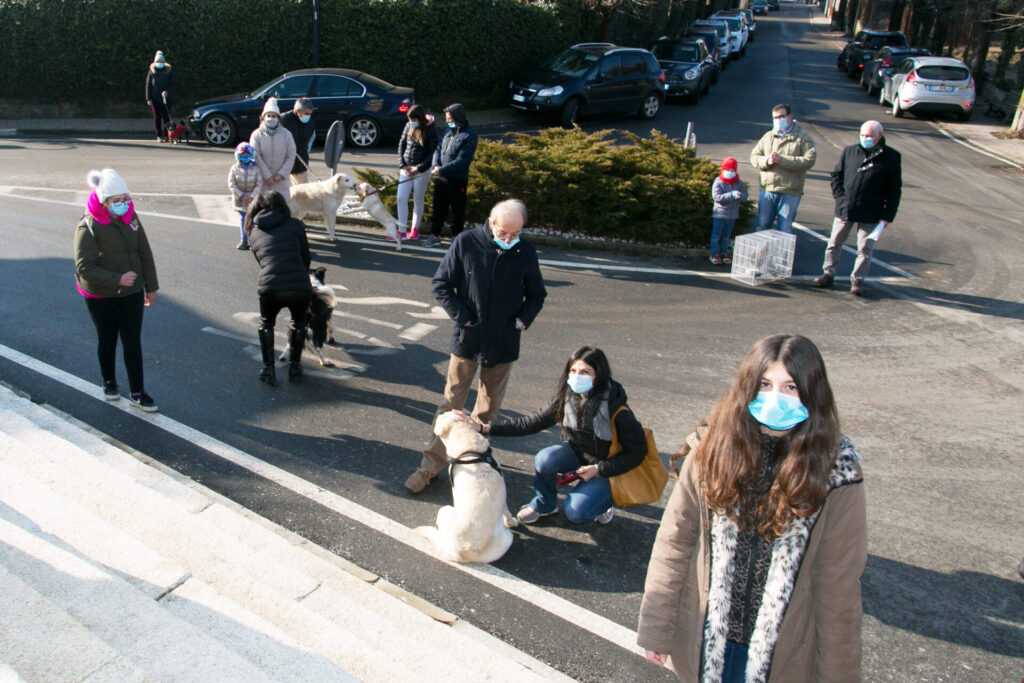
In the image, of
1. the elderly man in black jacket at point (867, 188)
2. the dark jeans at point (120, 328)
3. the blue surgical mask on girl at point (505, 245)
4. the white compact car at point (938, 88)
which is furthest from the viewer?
the white compact car at point (938, 88)

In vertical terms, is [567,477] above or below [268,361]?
above

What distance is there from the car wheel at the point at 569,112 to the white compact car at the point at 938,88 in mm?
11020

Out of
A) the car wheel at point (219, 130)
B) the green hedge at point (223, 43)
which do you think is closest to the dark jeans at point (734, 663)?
the car wheel at point (219, 130)

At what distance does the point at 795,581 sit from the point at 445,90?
21.7 metres

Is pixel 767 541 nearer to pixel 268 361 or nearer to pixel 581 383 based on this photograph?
pixel 581 383

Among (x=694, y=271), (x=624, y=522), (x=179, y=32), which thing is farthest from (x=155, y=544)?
(x=179, y=32)

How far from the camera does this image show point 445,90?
22.7 m

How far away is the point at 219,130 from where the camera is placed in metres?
17.7

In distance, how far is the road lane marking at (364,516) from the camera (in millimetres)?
4211

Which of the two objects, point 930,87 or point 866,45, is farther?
point 866,45

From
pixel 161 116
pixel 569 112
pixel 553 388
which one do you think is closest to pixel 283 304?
pixel 553 388

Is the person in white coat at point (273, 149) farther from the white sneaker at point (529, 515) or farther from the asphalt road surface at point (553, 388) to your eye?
the white sneaker at point (529, 515)

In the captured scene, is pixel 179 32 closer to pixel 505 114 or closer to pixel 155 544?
pixel 505 114

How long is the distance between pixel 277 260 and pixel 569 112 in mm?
15428
